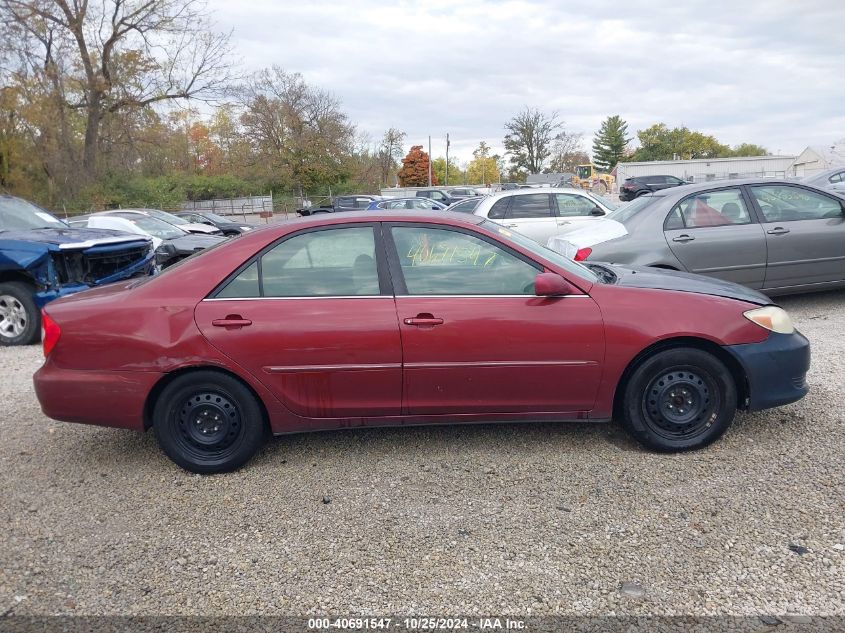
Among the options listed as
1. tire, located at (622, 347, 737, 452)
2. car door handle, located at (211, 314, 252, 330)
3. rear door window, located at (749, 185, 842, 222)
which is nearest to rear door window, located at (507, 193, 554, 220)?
rear door window, located at (749, 185, 842, 222)

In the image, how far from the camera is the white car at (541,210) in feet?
33.7

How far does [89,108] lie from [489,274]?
36.4 m

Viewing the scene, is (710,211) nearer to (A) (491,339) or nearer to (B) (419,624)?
(A) (491,339)

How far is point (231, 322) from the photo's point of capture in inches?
137

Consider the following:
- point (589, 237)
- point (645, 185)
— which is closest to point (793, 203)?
point (589, 237)

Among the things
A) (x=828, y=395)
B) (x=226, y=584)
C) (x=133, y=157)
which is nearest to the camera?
(x=226, y=584)

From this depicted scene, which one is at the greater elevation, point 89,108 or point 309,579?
point 89,108

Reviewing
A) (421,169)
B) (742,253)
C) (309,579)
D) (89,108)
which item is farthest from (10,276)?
(421,169)

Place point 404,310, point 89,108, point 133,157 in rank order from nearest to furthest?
point 404,310, point 89,108, point 133,157

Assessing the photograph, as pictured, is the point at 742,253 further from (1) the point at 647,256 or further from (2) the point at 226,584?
(2) the point at 226,584

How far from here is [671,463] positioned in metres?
3.53

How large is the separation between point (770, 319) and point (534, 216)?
23.0ft

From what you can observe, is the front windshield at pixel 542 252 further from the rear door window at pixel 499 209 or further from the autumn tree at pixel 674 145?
the autumn tree at pixel 674 145

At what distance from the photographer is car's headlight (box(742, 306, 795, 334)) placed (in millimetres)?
3582
